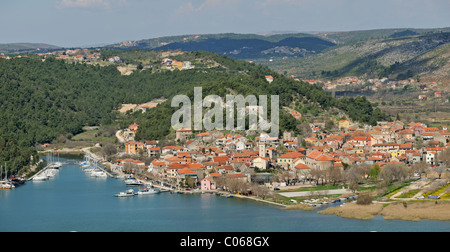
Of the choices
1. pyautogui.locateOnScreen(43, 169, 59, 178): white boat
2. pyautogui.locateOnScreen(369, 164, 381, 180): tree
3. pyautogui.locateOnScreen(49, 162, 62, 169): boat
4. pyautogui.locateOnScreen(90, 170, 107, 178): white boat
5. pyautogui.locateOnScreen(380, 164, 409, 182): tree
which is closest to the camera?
pyautogui.locateOnScreen(380, 164, 409, 182): tree

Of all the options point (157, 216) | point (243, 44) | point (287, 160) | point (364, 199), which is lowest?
point (157, 216)

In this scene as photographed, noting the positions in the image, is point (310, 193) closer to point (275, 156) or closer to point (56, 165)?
point (275, 156)

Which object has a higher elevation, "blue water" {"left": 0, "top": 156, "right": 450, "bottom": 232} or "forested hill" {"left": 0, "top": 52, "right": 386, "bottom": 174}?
"forested hill" {"left": 0, "top": 52, "right": 386, "bottom": 174}

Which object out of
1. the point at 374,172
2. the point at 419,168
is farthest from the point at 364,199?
the point at 419,168

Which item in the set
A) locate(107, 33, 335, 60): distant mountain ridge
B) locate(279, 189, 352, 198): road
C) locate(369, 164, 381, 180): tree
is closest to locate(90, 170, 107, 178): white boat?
locate(279, 189, 352, 198): road

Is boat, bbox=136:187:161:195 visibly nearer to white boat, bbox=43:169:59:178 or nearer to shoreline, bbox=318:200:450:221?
white boat, bbox=43:169:59:178

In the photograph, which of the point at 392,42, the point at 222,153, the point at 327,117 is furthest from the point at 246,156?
the point at 392,42
